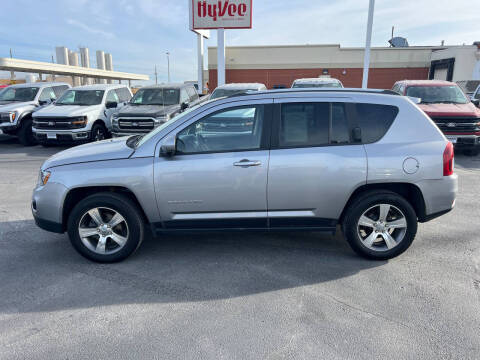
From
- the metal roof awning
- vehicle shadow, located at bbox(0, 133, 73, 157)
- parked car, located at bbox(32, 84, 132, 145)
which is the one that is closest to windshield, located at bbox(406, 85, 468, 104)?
parked car, located at bbox(32, 84, 132, 145)

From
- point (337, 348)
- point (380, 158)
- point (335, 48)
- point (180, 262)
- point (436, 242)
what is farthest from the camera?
point (335, 48)

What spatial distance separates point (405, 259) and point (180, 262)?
252 cm

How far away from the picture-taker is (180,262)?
3.93 metres

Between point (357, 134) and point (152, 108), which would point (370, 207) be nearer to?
point (357, 134)

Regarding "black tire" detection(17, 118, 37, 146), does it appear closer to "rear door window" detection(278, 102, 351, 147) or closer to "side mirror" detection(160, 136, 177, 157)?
"side mirror" detection(160, 136, 177, 157)

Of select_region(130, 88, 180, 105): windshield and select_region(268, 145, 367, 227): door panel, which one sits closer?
select_region(268, 145, 367, 227): door panel

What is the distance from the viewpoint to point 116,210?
3727mm

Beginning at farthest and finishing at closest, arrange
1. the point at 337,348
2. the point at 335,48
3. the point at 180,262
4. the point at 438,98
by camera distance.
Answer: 1. the point at 335,48
2. the point at 438,98
3. the point at 180,262
4. the point at 337,348

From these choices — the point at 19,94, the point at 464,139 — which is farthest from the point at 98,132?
the point at 464,139

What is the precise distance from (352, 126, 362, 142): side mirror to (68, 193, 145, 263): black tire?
244cm

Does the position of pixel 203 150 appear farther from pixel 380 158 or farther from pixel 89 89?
pixel 89 89

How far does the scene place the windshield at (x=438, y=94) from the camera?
32.5ft

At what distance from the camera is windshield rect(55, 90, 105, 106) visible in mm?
11664

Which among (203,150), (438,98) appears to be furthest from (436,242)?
(438,98)
